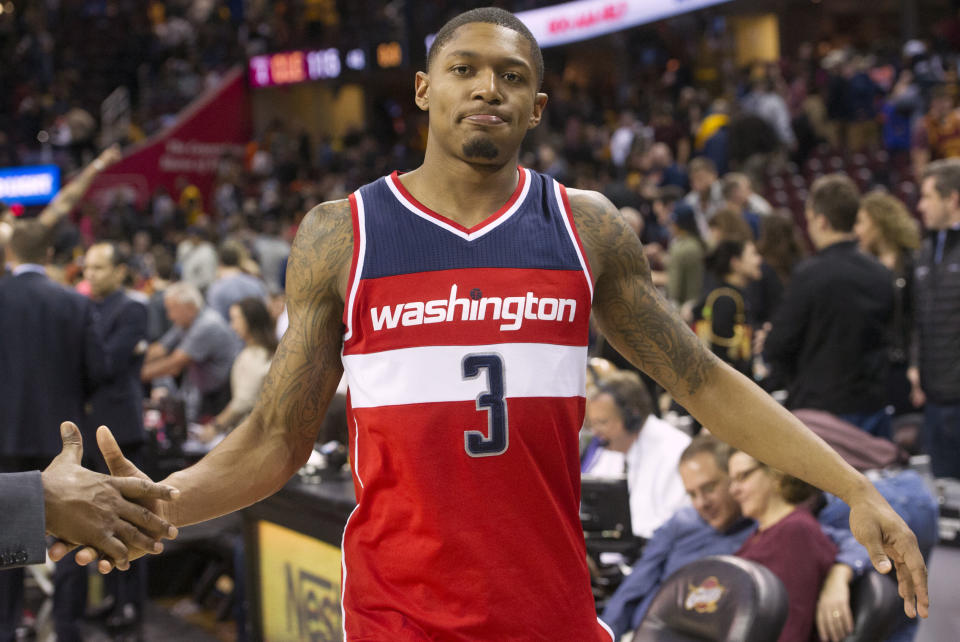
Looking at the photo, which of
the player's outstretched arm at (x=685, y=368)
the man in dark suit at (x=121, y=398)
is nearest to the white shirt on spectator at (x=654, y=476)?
the player's outstretched arm at (x=685, y=368)

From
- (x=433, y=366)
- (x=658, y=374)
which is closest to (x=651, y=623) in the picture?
(x=658, y=374)

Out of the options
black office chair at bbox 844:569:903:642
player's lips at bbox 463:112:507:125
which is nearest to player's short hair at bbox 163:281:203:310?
black office chair at bbox 844:569:903:642

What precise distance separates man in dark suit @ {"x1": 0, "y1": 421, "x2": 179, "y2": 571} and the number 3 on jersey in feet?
1.80

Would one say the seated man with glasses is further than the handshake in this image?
Yes

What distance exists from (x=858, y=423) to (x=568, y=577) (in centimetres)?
368

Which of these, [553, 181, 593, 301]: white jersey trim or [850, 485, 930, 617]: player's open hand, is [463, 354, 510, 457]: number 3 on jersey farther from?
[850, 485, 930, 617]: player's open hand

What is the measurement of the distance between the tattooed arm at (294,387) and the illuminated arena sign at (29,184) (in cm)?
1851

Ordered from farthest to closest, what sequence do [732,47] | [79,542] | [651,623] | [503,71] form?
[732,47] → [651,623] → [503,71] → [79,542]

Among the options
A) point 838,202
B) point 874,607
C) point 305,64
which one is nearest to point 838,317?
point 838,202

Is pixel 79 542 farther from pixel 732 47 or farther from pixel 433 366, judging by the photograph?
pixel 732 47

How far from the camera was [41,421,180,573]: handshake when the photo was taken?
2066 millimetres

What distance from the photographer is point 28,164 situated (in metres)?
22.1

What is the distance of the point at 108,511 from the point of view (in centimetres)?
207

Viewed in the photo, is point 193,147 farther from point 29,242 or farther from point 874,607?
point 874,607
